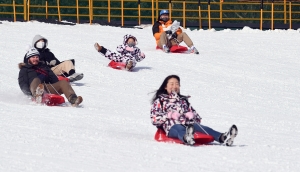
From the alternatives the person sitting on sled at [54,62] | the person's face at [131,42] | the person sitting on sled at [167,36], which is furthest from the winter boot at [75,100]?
the person sitting on sled at [167,36]

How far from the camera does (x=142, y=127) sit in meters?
10.5

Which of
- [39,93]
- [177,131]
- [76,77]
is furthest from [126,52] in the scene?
[177,131]

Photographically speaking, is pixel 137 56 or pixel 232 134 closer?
pixel 232 134

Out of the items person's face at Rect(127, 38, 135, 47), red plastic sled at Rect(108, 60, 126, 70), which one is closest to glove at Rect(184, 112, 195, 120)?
red plastic sled at Rect(108, 60, 126, 70)

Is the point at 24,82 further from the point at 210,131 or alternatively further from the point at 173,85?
the point at 210,131

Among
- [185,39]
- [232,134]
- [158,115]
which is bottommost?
[232,134]

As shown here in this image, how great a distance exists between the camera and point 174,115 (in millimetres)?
8977

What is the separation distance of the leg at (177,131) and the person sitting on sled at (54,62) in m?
4.89

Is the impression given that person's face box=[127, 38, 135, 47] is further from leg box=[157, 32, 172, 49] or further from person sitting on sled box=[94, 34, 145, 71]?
leg box=[157, 32, 172, 49]

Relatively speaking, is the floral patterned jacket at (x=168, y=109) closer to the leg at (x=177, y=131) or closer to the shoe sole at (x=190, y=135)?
the leg at (x=177, y=131)

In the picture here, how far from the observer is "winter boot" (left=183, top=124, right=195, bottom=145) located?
28.1ft

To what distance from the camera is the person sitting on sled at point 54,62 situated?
13.5 m

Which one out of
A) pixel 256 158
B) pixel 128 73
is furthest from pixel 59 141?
pixel 128 73

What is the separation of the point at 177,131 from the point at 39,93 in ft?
10.7
